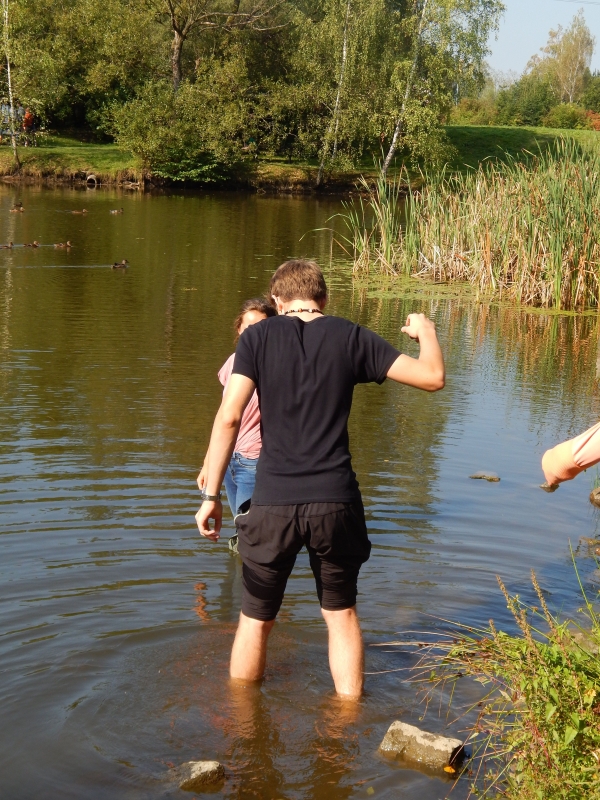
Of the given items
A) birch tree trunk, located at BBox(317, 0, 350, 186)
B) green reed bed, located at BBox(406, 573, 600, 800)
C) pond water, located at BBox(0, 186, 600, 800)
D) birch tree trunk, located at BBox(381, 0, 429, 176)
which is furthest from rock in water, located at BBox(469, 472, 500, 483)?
birch tree trunk, located at BBox(317, 0, 350, 186)

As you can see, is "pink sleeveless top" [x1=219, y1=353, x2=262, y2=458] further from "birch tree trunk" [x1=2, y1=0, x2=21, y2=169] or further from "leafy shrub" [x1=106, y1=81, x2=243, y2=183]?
"leafy shrub" [x1=106, y1=81, x2=243, y2=183]

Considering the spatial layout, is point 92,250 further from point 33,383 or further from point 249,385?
point 249,385

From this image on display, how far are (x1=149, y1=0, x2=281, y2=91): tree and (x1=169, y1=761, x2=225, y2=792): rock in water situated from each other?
43.9m

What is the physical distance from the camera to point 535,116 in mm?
66688

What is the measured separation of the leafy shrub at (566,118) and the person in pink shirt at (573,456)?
62.9 metres

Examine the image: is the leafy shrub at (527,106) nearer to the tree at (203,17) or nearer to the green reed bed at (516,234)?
the tree at (203,17)

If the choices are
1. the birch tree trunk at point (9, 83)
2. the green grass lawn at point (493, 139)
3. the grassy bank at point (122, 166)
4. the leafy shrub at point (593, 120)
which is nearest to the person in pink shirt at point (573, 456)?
the grassy bank at point (122, 166)

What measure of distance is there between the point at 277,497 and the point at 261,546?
22 centimetres

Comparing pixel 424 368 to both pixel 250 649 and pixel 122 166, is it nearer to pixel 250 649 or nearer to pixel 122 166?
pixel 250 649

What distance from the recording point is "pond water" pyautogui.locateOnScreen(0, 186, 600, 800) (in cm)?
403

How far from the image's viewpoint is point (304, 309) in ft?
13.4

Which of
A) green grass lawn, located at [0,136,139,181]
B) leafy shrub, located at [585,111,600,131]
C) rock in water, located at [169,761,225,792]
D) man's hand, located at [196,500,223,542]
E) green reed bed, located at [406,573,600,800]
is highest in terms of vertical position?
leafy shrub, located at [585,111,600,131]

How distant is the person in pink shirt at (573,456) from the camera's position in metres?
2.55

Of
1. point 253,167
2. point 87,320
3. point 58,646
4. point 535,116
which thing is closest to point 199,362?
point 87,320
